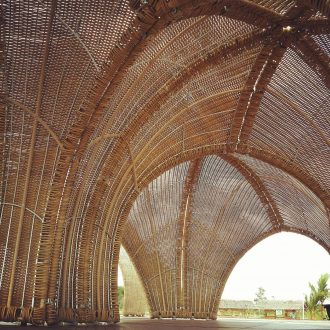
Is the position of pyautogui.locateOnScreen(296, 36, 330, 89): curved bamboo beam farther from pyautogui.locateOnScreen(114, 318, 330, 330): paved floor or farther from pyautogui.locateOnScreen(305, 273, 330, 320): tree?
pyautogui.locateOnScreen(305, 273, 330, 320): tree

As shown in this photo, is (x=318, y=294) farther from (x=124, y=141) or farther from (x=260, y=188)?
(x=124, y=141)

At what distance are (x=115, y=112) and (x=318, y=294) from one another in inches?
945

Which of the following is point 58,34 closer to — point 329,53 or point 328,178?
point 329,53

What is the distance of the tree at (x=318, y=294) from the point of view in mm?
28750

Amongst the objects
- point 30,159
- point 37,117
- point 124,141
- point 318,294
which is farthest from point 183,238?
point 318,294

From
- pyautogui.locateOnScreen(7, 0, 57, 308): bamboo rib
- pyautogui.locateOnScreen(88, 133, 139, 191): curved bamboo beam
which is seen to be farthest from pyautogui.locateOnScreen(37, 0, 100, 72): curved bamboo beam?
pyautogui.locateOnScreen(88, 133, 139, 191): curved bamboo beam

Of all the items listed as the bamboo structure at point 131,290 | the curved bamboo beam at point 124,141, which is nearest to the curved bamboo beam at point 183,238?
the curved bamboo beam at point 124,141

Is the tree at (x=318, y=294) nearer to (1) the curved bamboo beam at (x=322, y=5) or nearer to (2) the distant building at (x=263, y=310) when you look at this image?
(2) the distant building at (x=263, y=310)

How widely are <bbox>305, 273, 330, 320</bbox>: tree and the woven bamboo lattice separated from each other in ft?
59.9

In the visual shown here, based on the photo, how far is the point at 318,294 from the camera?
94.5 feet

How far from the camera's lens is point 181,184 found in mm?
17156

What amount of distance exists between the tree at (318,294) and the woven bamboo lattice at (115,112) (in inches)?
719

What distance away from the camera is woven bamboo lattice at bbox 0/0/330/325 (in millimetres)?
7160

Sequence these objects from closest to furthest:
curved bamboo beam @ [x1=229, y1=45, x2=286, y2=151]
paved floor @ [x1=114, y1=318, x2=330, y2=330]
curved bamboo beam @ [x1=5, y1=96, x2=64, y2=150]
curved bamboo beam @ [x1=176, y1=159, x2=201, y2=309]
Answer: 1. curved bamboo beam @ [x1=5, y1=96, x2=64, y2=150]
2. paved floor @ [x1=114, y1=318, x2=330, y2=330]
3. curved bamboo beam @ [x1=229, y1=45, x2=286, y2=151]
4. curved bamboo beam @ [x1=176, y1=159, x2=201, y2=309]
